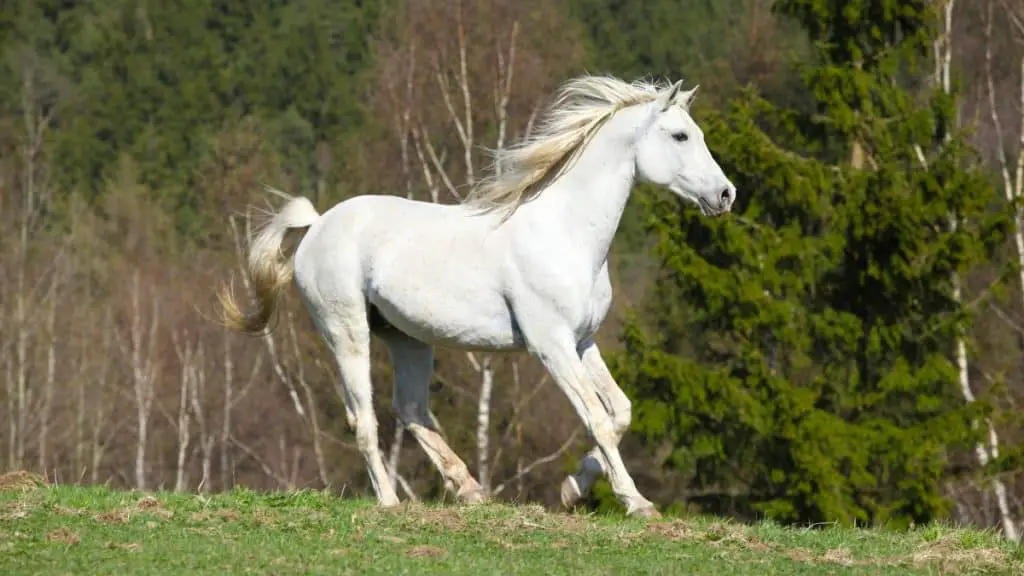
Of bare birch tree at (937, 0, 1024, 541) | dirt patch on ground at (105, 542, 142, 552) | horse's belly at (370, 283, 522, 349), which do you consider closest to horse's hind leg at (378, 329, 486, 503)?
horse's belly at (370, 283, 522, 349)

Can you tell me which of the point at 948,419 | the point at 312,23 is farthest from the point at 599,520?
the point at 312,23

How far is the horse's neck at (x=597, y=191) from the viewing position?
30.0 ft

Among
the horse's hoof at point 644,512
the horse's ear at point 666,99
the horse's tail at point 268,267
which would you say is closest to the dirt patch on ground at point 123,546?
the horse's hoof at point 644,512

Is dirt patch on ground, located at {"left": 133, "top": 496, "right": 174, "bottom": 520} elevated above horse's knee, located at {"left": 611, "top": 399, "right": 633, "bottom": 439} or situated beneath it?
situated beneath

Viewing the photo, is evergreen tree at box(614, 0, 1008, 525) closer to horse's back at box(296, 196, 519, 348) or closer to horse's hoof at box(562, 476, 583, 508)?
horse's back at box(296, 196, 519, 348)

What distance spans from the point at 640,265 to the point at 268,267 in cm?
3002

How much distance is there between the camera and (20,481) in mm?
9117

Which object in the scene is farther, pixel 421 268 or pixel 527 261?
pixel 421 268

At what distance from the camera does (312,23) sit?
184ft

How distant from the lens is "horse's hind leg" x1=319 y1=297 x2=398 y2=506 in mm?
9852

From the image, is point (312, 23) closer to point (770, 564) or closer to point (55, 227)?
point (55, 227)

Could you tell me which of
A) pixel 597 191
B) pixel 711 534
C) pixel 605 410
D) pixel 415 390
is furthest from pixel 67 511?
pixel 597 191

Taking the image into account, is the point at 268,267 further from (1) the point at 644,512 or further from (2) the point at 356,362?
(1) the point at 644,512

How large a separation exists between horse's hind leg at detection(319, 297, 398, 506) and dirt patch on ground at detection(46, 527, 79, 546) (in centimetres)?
260
